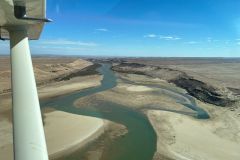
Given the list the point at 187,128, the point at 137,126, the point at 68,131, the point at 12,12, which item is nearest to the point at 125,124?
the point at 137,126

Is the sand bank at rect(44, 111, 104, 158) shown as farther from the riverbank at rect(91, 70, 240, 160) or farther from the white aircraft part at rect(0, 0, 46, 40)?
the white aircraft part at rect(0, 0, 46, 40)

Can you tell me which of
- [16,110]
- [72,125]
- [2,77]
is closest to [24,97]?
[16,110]

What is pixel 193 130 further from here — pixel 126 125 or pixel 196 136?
pixel 126 125

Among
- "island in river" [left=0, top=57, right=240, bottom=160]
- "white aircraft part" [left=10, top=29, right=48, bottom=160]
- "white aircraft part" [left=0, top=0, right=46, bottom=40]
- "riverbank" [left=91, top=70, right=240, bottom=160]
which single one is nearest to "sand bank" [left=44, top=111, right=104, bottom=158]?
"island in river" [left=0, top=57, right=240, bottom=160]

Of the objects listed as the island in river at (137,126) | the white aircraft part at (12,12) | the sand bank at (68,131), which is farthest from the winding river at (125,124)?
the white aircraft part at (12,12)

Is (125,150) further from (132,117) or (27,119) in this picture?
(27,119)

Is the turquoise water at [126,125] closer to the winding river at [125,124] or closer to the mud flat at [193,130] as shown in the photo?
the winding river at [125,124]
